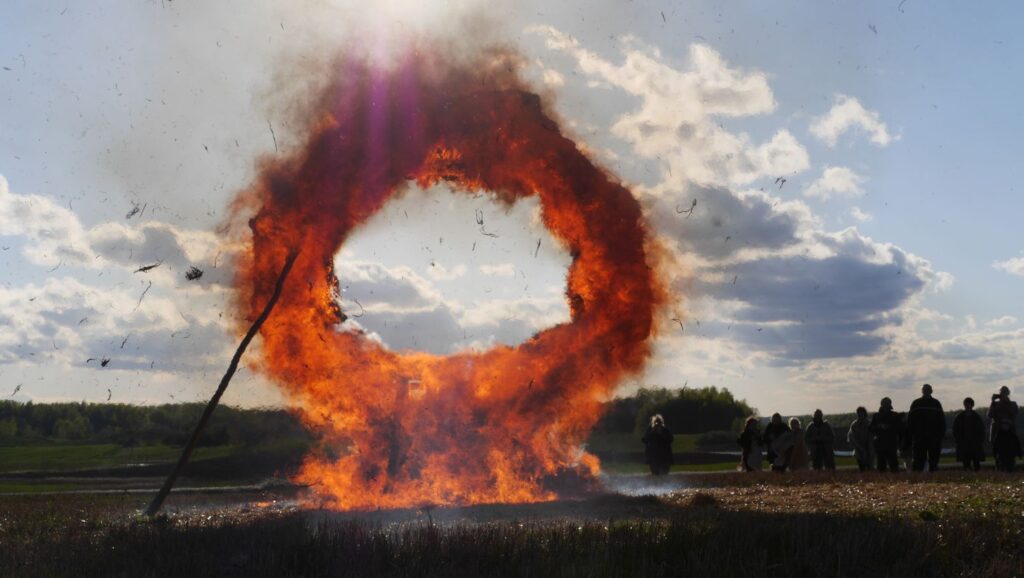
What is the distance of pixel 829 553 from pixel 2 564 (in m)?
10.5

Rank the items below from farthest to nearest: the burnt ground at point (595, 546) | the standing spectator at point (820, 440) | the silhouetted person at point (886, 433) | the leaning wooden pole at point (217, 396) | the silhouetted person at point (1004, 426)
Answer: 1. the standing spectator at point (820, 440)
2. the silhouetted person at point (886, 433)
3. the silhouetted person at point (1004, 426)
4. the leaning wooden pole at point (217, 396)
5. the burnt ground at point (595, 546)

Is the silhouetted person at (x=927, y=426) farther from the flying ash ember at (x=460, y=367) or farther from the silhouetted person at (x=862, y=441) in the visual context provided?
the flying ash ember at (x=460, y=367)

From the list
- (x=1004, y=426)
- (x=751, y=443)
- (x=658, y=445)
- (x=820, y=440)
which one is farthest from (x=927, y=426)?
(x=658, y=445)

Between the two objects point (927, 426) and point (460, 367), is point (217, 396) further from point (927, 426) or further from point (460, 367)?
point (927, 426)

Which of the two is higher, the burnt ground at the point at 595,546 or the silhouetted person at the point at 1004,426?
the silhouetted person at the point at 1004,426

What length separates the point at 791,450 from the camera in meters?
27.7

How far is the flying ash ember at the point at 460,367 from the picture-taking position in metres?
22.8

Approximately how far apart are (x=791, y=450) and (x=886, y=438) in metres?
2.74

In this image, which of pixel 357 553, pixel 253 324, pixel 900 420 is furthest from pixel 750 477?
pixel 357 553

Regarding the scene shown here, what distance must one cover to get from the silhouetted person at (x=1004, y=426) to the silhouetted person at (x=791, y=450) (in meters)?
5.12

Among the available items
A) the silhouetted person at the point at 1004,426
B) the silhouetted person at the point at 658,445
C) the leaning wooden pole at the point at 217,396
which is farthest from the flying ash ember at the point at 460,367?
the silhouetted person at the point at 1004,426

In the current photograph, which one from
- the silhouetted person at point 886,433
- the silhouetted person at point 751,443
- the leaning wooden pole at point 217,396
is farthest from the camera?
the silhouetted person at point 751,443

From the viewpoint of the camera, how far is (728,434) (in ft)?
220

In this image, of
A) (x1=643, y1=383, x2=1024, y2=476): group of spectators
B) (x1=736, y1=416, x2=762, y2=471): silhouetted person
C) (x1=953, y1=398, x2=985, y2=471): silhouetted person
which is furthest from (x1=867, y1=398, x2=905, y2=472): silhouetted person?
(x1=736, y1=416, x2=762, y2=471): silhouetted person
